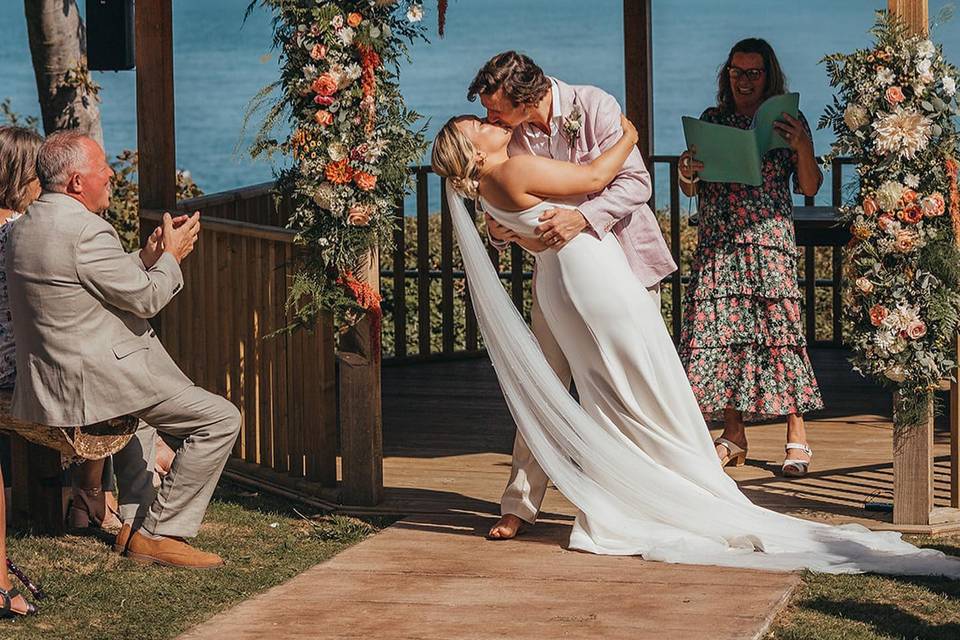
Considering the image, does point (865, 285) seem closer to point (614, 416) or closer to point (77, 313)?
point (614, 416)

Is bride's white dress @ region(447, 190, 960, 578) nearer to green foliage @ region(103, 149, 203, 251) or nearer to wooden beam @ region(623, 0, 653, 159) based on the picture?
wooden beam @ region(623, 0, 653, 159)

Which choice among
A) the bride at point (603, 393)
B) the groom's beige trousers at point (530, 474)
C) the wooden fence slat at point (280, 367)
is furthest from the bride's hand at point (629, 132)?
the wooden fence slat at point (280, 367)

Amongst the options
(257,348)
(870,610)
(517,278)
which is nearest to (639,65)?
(517,278)

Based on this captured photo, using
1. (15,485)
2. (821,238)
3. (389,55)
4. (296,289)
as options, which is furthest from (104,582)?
(821,238)

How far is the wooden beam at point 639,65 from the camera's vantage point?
947cm

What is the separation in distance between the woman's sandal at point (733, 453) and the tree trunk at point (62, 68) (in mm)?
5899

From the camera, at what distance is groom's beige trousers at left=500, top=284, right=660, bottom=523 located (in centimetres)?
635

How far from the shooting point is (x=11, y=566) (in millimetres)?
5504

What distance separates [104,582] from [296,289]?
53.9 inches

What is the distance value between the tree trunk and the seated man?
5.98m

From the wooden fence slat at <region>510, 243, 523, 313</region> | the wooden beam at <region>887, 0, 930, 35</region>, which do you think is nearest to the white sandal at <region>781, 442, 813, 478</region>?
the wooden beam at <region>887, 0, 930, 35</region>

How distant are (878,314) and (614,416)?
1.06 metres

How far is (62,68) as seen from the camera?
456 inches

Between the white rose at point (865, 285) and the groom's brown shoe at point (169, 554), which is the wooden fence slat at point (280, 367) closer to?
the groom's brown shoe at point (169, 554)
